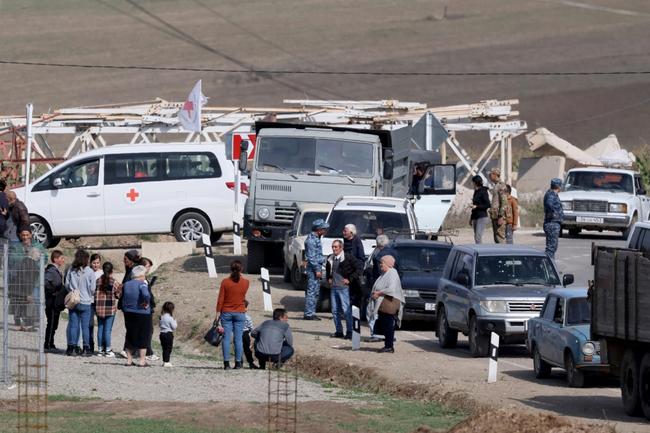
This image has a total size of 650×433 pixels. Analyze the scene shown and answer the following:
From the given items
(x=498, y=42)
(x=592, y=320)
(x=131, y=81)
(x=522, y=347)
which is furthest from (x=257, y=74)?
(x=592, y=320)

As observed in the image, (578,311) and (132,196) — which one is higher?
(132,196)

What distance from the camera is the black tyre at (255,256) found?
3180 centimetres

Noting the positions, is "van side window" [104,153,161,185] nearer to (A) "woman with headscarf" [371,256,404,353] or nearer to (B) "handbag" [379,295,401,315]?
(A) "woman with headscarf" [371,256,404,353]

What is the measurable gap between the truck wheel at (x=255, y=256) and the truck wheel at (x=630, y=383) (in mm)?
15372

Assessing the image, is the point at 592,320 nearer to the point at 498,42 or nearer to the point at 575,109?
the point at 575,109

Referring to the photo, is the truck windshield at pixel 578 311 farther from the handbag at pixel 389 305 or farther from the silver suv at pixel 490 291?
the handbag at pixel 389 305

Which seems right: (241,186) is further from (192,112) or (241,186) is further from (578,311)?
(578,311)

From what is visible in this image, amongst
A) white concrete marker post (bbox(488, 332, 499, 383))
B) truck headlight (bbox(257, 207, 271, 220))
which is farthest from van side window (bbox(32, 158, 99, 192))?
white concrete marker post (bbox(488, 332, 499, 383))

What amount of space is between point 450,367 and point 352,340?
2212mm

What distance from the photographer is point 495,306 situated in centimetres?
2220

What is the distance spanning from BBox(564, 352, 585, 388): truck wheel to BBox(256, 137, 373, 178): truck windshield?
43.1ft

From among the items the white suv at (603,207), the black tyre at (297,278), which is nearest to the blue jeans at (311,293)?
the black tyre at (297,278)

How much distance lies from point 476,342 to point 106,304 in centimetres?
544

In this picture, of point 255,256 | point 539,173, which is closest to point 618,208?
point 539,173
